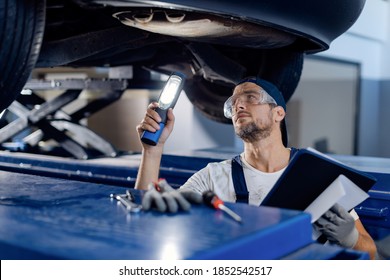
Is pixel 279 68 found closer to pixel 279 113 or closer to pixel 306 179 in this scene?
pixel 279 113

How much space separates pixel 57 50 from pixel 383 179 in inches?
44.9

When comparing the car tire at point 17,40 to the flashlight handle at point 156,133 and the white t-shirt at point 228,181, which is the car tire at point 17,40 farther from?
the white t-shirt at point 228,181

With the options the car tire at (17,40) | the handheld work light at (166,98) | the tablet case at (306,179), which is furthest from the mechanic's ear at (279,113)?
the car tire at (17,40)

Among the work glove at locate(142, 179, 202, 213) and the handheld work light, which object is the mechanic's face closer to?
the handheld work light

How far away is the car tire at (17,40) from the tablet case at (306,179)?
0.66 meters

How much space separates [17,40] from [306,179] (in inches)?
28.7

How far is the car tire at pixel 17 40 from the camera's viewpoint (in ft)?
→ 3.92

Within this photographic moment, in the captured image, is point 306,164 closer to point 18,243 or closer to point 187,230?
point 187,230

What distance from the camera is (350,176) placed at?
3.70ft

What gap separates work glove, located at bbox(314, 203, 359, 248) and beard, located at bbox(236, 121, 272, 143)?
1.31 ft

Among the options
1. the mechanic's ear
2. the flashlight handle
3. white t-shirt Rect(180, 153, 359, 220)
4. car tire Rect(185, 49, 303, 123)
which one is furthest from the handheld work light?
car tire Rect(185, 49, 303, 123)

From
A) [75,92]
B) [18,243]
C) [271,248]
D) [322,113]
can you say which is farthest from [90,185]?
[322,113]

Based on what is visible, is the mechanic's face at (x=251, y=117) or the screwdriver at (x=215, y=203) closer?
the screwdriver at (x=215, y=203)

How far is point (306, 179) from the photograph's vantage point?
3.60 ft
